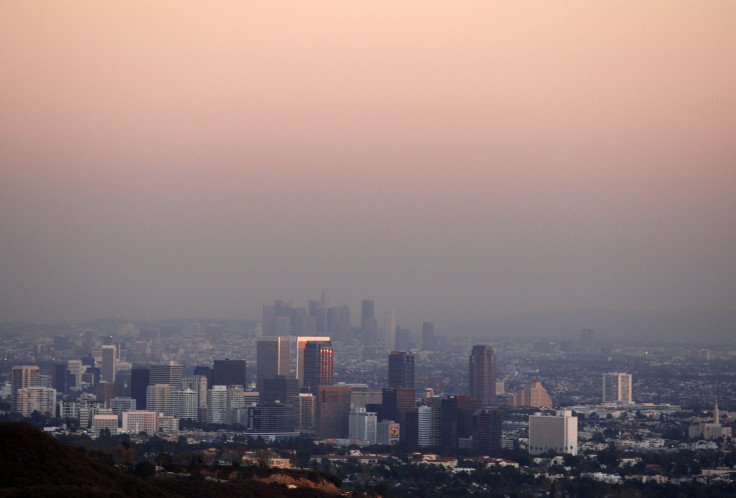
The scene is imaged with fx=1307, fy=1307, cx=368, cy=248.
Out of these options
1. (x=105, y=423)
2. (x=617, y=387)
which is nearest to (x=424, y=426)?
(x=105, y=423)

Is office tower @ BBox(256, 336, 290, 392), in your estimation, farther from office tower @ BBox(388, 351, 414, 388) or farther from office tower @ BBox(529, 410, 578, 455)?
office tower @ BBox(529, 410, 578, 455)

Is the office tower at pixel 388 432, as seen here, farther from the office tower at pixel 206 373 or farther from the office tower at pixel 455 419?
the office tower at pixel 206 373

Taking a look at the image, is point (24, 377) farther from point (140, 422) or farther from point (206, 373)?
point (140, 422)

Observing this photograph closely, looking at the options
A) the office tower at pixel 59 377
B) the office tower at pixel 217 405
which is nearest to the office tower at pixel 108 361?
the office tower at pixel 59 377

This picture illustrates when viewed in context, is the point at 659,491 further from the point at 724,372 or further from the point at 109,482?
the point at 724,372

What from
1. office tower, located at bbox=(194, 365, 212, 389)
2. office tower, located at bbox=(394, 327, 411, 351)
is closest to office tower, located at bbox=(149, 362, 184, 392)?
office tower, located at bbox=(194, 365, 212, 389)
